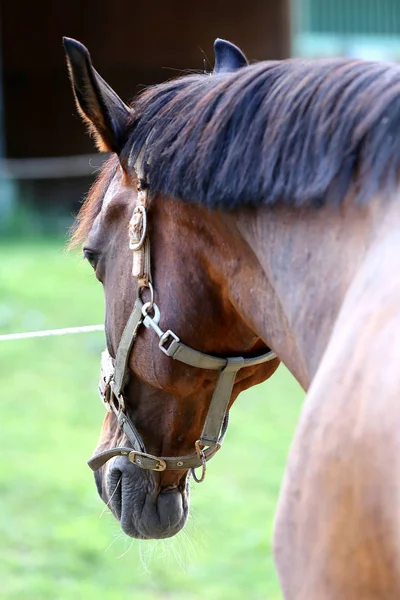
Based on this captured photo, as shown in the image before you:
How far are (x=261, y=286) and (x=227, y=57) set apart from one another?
0.68m

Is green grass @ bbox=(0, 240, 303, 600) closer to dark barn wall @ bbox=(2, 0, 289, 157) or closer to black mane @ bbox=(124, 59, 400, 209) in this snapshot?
black mane @ bbox=(124, 59, 400, 209)

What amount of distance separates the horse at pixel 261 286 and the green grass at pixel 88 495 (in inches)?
21.0

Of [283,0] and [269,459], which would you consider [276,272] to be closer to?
[269,459]

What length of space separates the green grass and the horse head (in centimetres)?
35

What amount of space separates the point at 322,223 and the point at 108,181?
0.71 m

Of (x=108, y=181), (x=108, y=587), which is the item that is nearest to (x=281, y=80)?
(x=108, y=181)

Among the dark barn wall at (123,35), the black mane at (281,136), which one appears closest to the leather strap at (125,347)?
the black mane at (281,136)

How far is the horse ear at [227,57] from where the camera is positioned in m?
1.98

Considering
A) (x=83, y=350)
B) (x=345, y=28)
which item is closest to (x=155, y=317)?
(x=83, y=350)

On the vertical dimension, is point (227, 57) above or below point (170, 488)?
above

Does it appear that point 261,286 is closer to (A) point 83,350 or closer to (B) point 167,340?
(B) point 167,340

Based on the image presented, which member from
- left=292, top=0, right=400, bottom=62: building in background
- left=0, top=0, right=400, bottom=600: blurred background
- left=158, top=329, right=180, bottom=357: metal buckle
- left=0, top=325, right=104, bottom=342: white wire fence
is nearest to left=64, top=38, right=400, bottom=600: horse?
left=158, top=329, right=180, bottom=357: metal buckle

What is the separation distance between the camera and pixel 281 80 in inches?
59.7

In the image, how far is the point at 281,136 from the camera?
56.4 inches
